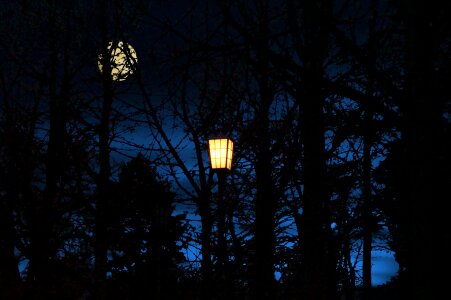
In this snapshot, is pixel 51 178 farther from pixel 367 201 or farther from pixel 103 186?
pixel 367 201

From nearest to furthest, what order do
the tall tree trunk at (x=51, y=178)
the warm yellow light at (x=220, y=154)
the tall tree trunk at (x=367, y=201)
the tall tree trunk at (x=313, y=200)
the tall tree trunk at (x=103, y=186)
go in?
the tall tree trunk at (x=367, y=201), the warm yellow light at (x=220, y=154), the tall tree trunk at (x=313, y=200), the tall tree trunk at (x=103, y=186), the tall tree trunk at (x=51, y=178)

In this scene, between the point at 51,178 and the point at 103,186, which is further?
the point at 51,178

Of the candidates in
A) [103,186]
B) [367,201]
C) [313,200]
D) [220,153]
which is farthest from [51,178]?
[367,201]

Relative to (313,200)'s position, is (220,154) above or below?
above

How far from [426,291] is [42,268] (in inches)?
432

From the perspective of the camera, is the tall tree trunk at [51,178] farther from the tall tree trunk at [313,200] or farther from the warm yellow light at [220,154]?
the tall tree trunk at [313,200]

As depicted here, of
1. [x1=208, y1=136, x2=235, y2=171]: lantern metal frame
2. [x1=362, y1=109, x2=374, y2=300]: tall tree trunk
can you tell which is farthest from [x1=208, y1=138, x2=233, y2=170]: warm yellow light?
[x1=362, y1=109, x2=374, y2=300]: tall tree trunk

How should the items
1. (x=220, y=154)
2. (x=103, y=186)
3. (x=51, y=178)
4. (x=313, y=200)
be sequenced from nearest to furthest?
(x=220, y=154), (x=313, y=200), (x=103, y=186), (x=51, y=178)

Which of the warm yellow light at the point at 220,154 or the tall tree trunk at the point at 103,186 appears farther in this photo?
the tall tree trunk at the point at 103,186

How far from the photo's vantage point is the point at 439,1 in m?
5.61

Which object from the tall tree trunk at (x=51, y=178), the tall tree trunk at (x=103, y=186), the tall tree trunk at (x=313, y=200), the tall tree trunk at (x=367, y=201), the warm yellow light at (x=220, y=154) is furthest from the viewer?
the tall tree trunk at (x=51, y=178)

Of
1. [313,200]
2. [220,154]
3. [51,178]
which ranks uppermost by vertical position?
[51,178]

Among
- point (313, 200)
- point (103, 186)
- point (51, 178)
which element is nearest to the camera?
point (313, 200)

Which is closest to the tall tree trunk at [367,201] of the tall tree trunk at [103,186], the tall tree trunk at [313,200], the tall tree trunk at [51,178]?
the tall tree trunk at [313,200]
